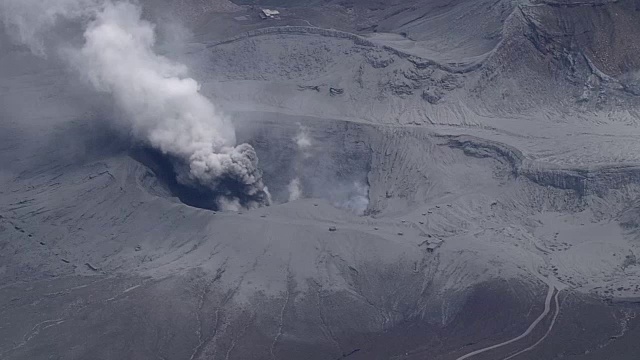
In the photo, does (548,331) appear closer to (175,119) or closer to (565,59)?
(565,59)

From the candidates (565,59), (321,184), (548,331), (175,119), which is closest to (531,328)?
(548,331)

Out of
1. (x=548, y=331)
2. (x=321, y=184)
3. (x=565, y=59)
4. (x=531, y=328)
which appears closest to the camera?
(x=548, y=331)

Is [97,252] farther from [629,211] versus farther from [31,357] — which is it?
[629,211]

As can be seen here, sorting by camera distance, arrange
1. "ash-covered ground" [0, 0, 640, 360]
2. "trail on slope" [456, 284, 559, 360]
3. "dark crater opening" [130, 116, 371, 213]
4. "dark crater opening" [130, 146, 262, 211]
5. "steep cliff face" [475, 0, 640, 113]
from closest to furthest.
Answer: "trail on slope" [456, 284, 559, 360]
"ash-covered ground" [0, 0, 640, 360]
"dark crater opening" [130, 116, 371, 213]
"dark crater opening" [130, 146, 262, 211]
"steep cliff face" [475, 0, 640, 113]

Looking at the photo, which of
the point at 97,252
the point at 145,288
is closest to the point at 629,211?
the point at 145,288

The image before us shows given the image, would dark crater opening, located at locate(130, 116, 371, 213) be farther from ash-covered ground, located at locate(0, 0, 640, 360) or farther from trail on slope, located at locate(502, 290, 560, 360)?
trail on slope, located at locate(502, 290, 560, 360)

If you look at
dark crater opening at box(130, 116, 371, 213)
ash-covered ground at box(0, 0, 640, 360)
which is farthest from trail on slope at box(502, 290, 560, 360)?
dark crater opening at box(130, 116, 371, 213)
